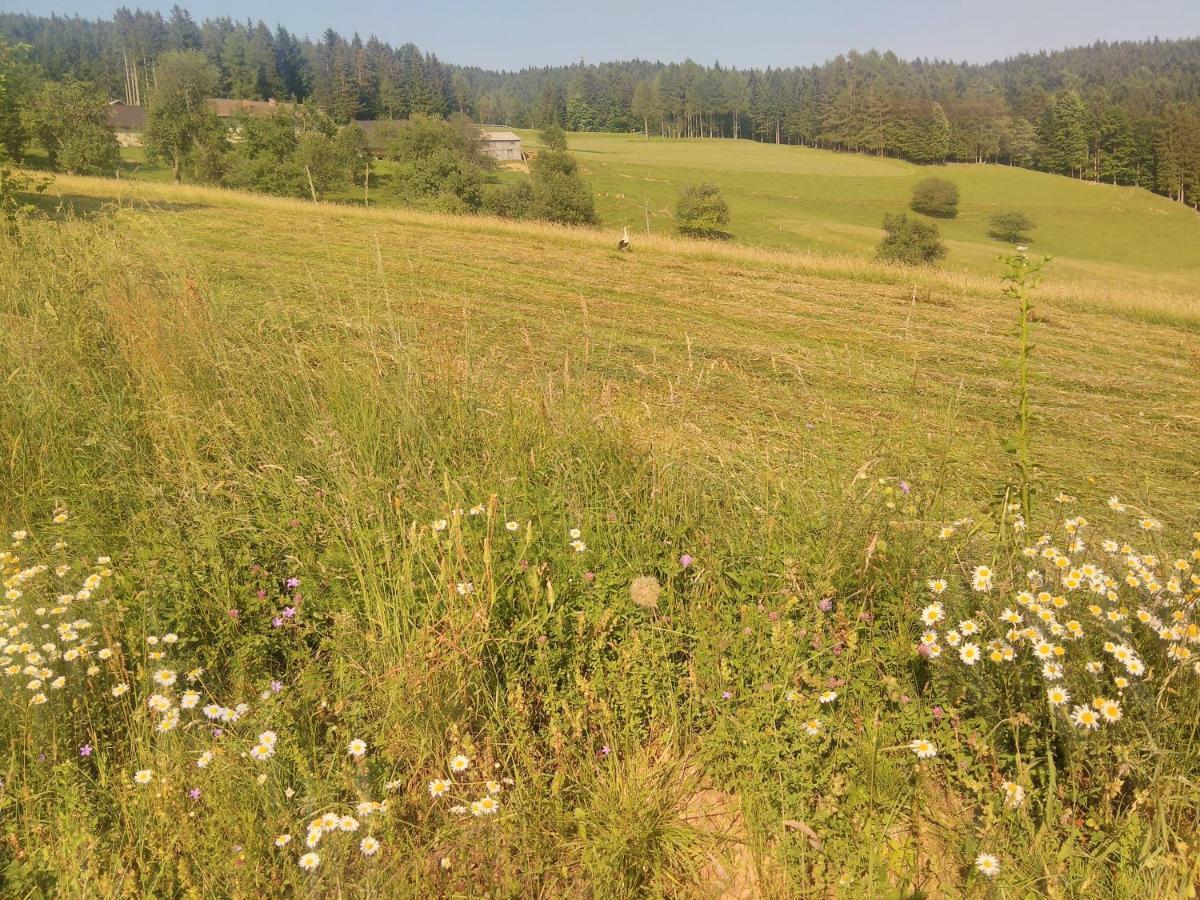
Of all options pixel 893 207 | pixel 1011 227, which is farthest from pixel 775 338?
pixel 893 207

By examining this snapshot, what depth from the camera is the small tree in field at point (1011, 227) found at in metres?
51.8

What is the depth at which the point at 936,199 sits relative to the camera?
181 feet

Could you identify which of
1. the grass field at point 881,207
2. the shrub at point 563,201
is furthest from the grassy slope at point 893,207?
the shrub at point 563,201

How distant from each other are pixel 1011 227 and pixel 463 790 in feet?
198

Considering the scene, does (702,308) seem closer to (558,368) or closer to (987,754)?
(558,368)

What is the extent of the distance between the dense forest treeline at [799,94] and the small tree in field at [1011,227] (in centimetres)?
2190

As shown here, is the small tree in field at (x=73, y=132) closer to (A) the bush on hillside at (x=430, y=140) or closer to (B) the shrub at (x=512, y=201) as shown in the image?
(A) the bush on hillside at (x=430, y=140)

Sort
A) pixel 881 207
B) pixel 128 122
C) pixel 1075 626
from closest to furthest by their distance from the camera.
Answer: pixel 1075 626, pixel 881 207, pixel 128 122

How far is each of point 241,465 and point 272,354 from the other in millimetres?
981

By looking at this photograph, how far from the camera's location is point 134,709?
2197 millimetres

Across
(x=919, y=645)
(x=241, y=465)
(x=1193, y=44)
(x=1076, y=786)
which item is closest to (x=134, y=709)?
(x=241, y=465)

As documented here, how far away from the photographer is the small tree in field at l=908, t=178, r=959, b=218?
5525 cm

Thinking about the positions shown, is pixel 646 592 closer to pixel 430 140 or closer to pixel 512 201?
pixel 512 201

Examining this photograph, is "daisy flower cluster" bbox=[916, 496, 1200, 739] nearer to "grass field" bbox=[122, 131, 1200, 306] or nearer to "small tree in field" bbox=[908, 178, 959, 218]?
"grass field" bbox=[122, 131, 1200, 306]
